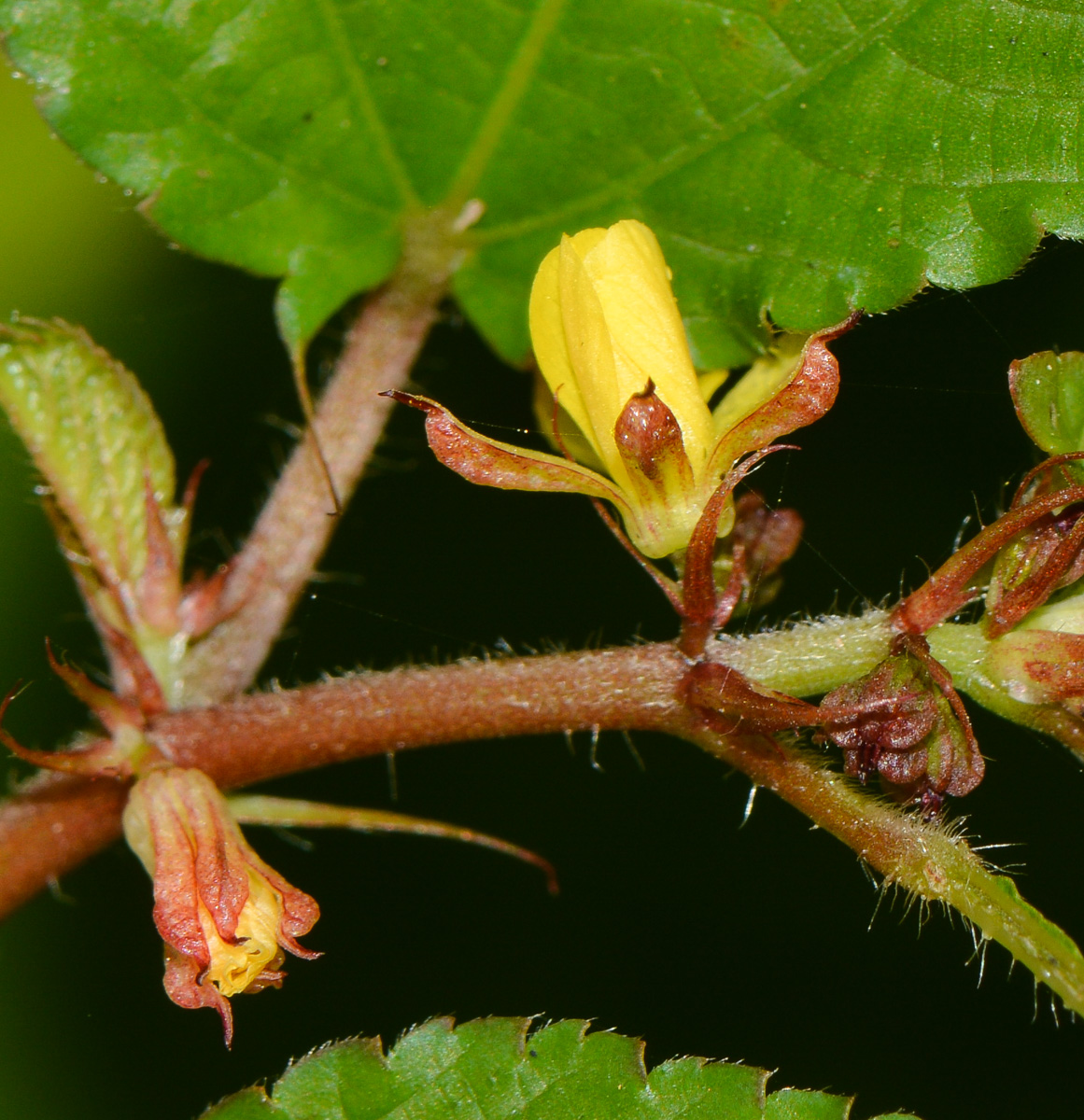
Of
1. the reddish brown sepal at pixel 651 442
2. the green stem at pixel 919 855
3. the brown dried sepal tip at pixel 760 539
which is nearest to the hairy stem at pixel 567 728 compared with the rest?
the green stem at pixel 919 855

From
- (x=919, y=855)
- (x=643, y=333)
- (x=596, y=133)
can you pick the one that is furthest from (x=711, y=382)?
(x=919, y=855)

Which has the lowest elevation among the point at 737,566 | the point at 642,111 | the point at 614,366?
the point at 737,566

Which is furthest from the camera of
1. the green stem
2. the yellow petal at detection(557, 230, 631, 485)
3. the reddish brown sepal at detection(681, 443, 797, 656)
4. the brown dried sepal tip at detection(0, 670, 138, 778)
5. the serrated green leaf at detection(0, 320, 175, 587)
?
the serrated green leaf at detection(0, 320, 175, 587)

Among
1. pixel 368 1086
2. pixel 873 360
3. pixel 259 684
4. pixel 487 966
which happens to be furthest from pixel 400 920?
pixel 873 360

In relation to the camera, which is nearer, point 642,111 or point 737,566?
point 737,566

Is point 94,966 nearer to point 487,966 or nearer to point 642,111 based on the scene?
point 487,966

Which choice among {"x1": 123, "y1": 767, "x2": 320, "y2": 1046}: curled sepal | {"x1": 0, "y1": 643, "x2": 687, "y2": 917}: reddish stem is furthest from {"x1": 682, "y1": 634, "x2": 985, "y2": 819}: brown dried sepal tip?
{"x1": 123, "y1": 767, "x2": 320, "y2": 1046}: curled sepal

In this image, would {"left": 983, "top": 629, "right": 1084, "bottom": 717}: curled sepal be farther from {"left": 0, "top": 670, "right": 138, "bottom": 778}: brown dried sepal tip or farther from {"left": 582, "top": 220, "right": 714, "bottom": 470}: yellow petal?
{"left": 0, "top": 670, "right": 138, "bottom": 778}: brown dried sepal tip

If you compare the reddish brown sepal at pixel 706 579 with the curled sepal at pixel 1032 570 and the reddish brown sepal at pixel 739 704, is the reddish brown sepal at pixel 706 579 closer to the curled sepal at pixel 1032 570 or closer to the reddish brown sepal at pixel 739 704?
the reddish brown sepal at pixel 739 704
